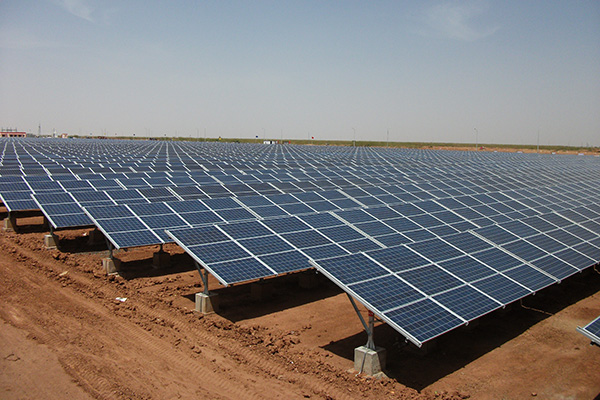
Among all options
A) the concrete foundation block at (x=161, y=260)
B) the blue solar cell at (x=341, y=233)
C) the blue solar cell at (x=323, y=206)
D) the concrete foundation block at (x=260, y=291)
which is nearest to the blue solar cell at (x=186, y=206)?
the concrete foundation block at (x=161, y=260)

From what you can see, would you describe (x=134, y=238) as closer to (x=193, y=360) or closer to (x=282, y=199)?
(x=282, y=199)

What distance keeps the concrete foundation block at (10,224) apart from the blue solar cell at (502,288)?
22231 millimetres

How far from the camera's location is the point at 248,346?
37.4 ft

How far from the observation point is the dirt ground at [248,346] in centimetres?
933

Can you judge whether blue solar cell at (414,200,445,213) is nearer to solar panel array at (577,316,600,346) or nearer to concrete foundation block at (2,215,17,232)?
solar panel array at (577,316,600,346)

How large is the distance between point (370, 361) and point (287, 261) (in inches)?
177

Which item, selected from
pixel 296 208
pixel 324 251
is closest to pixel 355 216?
pixel 296 208

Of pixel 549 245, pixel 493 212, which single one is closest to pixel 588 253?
pixel 549 245

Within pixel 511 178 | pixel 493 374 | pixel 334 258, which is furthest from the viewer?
pixel 511 178

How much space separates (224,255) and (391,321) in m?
5.65

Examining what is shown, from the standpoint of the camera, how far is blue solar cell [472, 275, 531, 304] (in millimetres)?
11312

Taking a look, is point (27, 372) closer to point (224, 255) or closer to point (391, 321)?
point (224, 255)

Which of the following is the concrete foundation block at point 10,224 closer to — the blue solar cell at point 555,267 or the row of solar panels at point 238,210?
the row of solar panels at point 238,210

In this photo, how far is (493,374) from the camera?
1029cm
